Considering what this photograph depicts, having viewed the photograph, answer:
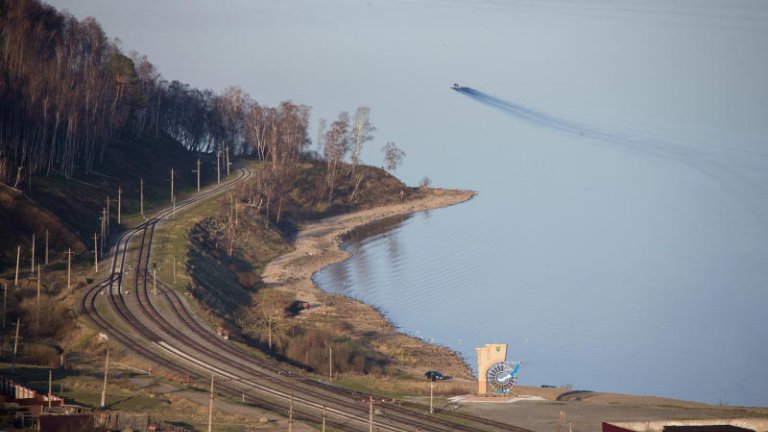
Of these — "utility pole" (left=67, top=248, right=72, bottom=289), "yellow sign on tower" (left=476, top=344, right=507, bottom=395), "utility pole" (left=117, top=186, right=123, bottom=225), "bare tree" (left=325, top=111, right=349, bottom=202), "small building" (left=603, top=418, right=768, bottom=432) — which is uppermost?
"bare tree" (left=325, top=111, right=349, bottom=202)

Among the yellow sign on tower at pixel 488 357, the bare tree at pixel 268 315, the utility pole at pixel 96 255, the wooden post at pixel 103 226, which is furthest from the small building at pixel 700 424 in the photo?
the wooden post at pixel 103 226

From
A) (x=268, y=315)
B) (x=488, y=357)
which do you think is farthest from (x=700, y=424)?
(x=268, y=315)

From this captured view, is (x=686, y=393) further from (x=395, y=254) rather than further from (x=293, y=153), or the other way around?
(x=293, y=153)

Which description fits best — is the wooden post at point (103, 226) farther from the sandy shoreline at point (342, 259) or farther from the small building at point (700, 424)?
the small building at point (700, 424)

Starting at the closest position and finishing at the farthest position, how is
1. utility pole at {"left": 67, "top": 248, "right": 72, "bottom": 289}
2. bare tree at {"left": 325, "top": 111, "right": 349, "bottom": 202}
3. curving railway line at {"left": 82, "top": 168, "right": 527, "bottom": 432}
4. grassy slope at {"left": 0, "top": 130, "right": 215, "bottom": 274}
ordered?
1. curving railway line at {"left": 82, "top": 168, "right": 527, "bottom": 432}
2. utility pole at {"left": 67, "top": 248, "right": 72, "bottom": 289}
3. grassy slope at {"left": 0, "top": 130, "right": 215, "bottom": 274}
4. bare tree at {"left": 325, "top": 111, "right": 349, "bottom": 202}

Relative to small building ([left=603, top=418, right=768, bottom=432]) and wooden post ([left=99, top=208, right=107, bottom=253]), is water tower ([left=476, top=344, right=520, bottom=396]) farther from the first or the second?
wooden post ([left=99, top=208, right=107, bottom=253])

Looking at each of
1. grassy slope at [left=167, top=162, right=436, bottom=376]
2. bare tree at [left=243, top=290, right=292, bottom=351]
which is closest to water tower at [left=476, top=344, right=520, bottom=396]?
grassy slope at [left=167, top=162, right=436, bottom=376]
